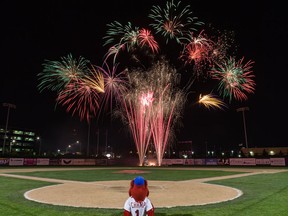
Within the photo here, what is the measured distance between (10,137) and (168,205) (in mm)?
179168

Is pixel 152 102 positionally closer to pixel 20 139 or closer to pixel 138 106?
pixel 138 106

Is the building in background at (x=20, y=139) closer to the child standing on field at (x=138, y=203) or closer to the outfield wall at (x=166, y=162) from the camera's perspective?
the outfield wall at (x=166, y=162)

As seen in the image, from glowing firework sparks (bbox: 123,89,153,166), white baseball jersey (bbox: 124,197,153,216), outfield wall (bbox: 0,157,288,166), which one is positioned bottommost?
white baseball jersey (bbox: 124,197,153,216)

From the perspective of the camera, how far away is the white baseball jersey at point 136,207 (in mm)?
6410

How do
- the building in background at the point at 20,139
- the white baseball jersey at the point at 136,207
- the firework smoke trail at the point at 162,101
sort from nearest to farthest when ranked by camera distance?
the white baseball jersey at the point at 136,207 < the firework smoke trail at the point at 162,101 < the building in background at the point at 20,139

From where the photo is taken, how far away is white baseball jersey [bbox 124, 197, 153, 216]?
641cm

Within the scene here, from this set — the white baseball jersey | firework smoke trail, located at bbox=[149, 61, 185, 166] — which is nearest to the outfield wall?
firework smoke trail, located at bbox=[149, 61, 185, 166]

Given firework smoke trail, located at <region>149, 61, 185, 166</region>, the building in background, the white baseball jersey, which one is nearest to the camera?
the white baseball jersey

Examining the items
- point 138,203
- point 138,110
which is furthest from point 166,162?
point 138,203

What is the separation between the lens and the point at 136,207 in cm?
644

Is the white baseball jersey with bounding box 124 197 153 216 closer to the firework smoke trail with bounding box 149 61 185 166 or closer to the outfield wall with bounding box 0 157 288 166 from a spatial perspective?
the firework smoke trail with bounding box 149 61 185 166

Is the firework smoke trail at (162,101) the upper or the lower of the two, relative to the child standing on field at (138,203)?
upper

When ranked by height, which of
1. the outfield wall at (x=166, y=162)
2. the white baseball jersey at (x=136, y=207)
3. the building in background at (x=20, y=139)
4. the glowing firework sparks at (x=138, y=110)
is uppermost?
the building in background at (x=20, y=139)

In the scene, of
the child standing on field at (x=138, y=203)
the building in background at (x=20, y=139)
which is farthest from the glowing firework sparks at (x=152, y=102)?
the building in background at (x=20, y=139)
